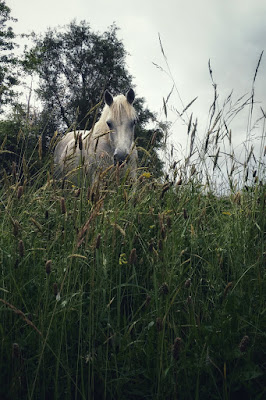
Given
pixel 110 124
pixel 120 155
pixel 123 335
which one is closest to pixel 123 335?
pixel 123 335

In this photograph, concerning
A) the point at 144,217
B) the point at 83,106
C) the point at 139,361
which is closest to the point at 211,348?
the point at 139,361

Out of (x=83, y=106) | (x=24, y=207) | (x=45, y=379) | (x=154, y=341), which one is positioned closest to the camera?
(x=45, y=379)

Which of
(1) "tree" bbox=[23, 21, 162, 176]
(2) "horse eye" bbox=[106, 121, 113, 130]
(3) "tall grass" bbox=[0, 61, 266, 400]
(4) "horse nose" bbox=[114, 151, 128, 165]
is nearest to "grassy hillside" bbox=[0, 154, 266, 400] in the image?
(3) "tall grass" bbox=[0, 61, 266, 400]

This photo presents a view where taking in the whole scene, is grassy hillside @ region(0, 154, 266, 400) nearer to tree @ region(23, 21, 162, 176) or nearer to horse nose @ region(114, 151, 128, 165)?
horse nose @ region(114, 151, 128, 165)

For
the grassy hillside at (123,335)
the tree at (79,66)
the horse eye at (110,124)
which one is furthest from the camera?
the tree at (79,66)

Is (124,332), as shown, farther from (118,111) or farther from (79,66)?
(79,66)

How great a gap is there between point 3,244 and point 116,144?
477 centimetres

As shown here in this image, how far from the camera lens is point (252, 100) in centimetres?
408

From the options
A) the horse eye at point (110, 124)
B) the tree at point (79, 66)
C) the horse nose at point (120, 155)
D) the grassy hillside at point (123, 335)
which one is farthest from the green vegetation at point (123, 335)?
the tree at point (79, 66)

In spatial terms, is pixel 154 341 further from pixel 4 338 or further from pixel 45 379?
pixel 4 338

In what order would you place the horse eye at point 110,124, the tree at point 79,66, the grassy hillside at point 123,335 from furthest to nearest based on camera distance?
the tree at point 79,66 → the horse eye at point 110,124 → the grassy hillside at point 123,335

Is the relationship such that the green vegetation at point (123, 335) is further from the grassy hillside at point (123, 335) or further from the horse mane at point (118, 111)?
the horse mane at point (118, 111)

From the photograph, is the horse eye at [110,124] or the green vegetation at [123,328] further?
the horse eye at [110,124]

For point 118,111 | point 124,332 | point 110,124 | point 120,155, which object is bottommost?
point 124,332
